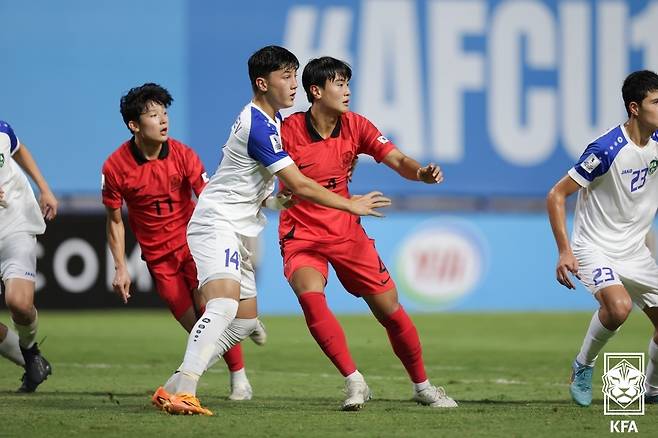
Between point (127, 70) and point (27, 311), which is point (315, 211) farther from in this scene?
point (127, 70)

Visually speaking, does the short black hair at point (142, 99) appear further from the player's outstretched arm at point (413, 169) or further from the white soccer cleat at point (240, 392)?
the white soccer cleat at point (240, 392)

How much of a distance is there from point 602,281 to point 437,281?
33.8 feet

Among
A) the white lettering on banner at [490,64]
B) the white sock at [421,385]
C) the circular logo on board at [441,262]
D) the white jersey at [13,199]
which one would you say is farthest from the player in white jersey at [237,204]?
the white lettering on banner at [490,64]

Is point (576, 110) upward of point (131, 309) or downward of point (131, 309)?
upward

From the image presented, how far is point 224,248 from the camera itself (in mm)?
7477

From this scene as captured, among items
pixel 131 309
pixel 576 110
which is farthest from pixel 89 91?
pixel 576 110

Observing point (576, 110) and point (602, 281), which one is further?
point (576, 110)

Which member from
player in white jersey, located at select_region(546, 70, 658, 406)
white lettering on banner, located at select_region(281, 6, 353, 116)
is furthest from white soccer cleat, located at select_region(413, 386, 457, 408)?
white lettering on banner, located at select_region(281, 6, 353, 116)

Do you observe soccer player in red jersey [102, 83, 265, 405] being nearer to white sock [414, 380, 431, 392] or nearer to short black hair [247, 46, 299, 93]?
short black hair [247, 46, 299, 93]

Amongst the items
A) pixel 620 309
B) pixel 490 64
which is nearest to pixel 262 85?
pixel 620 309

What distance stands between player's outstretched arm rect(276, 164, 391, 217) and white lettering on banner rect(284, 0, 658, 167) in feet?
37.3

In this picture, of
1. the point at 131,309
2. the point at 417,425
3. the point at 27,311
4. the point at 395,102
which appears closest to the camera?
the point at 417,425

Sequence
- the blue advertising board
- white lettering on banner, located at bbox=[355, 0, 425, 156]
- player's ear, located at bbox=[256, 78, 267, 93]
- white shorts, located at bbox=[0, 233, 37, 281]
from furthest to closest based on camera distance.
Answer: white lettering on banner, located at bbox=[355, 0, 425, 156]
the blue advertising board
white shorts, located at bbox=[0, 233, 37, 281]
player's ear, located at bbox=[256, 78, 267, 93]

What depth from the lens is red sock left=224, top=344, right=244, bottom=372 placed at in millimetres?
8805
